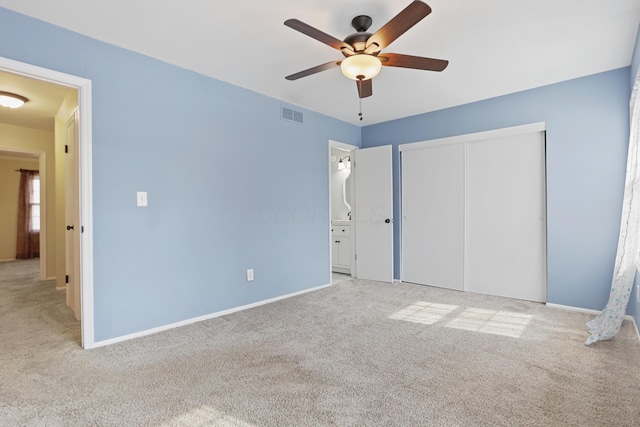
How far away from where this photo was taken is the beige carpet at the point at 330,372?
1684mm

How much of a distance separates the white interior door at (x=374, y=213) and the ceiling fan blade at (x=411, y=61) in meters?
2.33

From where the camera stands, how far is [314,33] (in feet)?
6.55

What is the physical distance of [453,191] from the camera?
430 centimetres

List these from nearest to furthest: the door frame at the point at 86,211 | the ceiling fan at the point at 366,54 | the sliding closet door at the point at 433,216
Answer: the ceiling fan at the point at 366,54, the door frame at the point at 86,211, the sliding closet door at the point at 433,216

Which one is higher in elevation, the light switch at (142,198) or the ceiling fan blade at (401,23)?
the ceiling fan blade at (401,23)

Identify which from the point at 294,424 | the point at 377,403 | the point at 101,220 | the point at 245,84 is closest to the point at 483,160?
the point at 245,84

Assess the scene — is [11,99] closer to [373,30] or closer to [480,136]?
[373,30]

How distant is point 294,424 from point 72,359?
175 centimetres

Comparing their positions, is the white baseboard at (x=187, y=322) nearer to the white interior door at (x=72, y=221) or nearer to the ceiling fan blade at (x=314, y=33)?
the white interior door at (x=72, y=221)

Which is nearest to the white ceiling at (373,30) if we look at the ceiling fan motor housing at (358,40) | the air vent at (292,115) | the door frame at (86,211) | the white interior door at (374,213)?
the ceiling fan motor housing at (358,40)

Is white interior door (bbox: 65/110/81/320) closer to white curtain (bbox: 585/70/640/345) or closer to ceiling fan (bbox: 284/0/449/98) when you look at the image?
ceiling fan (bbox: 284/0/449/98)

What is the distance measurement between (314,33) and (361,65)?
1.43ft

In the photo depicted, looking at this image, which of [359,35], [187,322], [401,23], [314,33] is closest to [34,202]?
[187,322]

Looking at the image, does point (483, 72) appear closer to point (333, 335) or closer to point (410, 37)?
point (410, 37)
